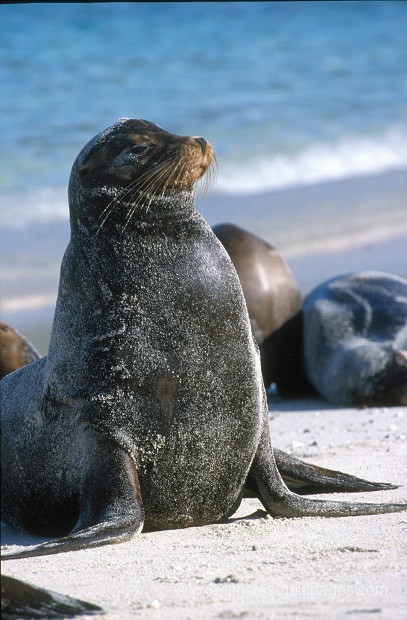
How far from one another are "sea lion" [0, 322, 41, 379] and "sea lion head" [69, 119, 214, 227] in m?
2.86

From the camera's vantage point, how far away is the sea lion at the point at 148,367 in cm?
522

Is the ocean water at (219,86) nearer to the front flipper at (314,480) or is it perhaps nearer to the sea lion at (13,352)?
the sea lion at (13,352)

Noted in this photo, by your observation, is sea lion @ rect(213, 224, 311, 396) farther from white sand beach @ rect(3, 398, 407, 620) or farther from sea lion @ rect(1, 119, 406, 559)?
sea lion @ rect(1, 119, 406, 559)

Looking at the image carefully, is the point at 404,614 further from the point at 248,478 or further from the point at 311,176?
the point at 311,176

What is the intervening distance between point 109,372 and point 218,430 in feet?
1.63

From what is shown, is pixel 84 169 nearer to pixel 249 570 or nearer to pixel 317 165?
pixel 249 570

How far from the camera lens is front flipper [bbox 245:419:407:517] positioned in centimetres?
538

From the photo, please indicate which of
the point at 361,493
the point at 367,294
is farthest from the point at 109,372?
the point at 367,294

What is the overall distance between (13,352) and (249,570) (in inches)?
164

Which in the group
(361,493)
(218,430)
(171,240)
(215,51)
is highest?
(215,51)

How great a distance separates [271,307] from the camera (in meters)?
9.87

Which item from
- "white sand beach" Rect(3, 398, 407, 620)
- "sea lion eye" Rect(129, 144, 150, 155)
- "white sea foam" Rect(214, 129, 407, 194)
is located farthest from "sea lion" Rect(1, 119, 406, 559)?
"white sea foam" Rect(214, 129, 407, 194)

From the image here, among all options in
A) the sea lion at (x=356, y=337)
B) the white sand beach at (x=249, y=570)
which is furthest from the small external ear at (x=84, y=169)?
the sea lion at (x=356, y=337)

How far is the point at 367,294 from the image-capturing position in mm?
10000
